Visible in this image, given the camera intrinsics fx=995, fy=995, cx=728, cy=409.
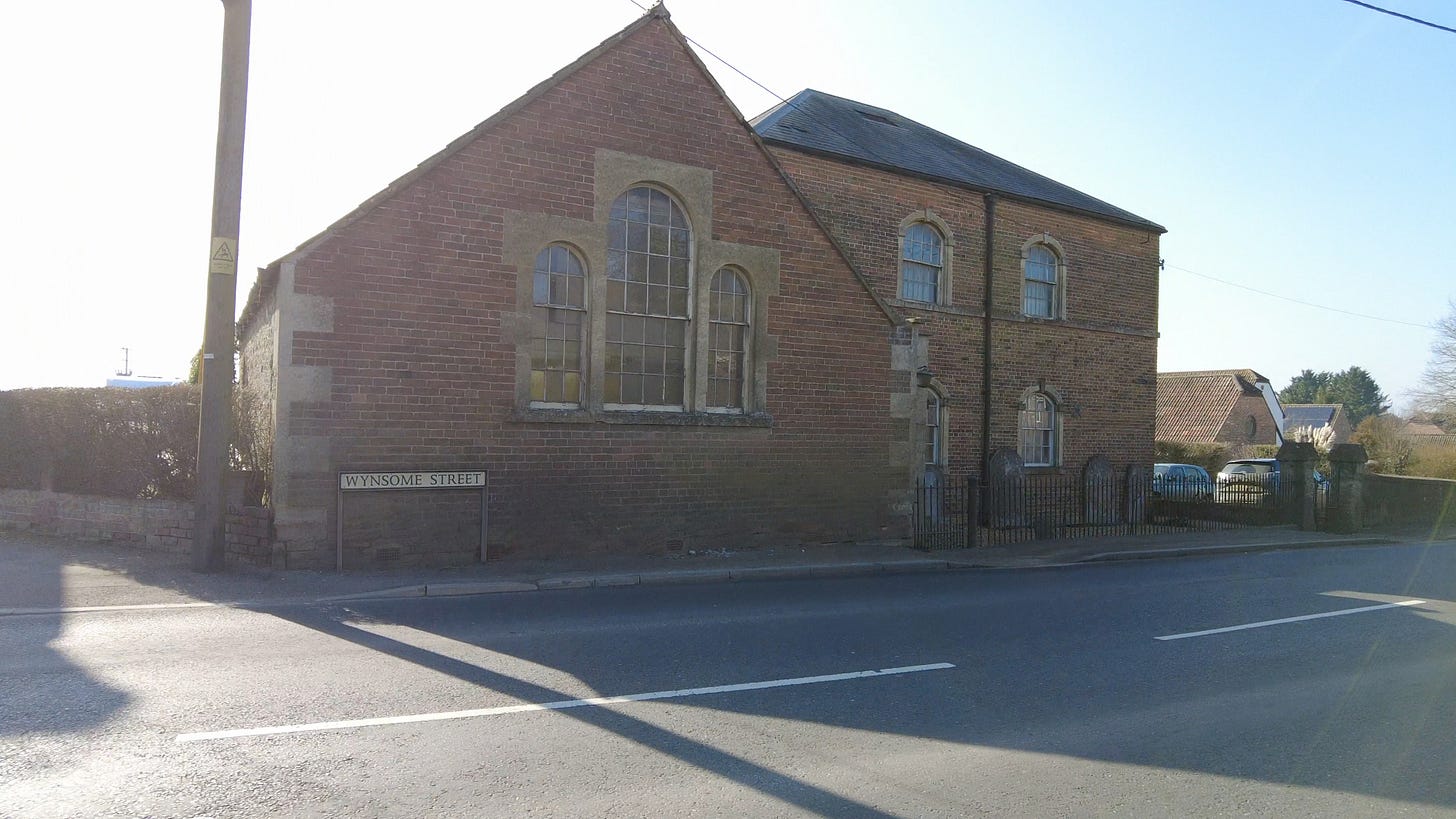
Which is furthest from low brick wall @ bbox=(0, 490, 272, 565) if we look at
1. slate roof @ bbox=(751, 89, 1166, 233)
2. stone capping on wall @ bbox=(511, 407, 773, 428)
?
slate roof @ bbox=(751, 89, 1166, 233)

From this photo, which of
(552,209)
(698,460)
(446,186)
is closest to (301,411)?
(446,186)

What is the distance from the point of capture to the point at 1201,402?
44.7 metres

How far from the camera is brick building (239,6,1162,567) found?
36.2 ft

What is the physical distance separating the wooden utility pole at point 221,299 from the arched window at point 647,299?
441 cm

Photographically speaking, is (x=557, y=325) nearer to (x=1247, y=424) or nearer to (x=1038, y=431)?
(x=1038, y=431)

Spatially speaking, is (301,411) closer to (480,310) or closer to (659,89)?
(480,310)

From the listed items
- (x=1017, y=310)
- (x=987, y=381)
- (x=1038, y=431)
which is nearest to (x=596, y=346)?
(x=987, y=381)

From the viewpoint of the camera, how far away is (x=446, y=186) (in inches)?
459

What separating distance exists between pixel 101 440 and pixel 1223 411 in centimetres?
4196

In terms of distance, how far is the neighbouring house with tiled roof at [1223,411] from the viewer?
42.4 m

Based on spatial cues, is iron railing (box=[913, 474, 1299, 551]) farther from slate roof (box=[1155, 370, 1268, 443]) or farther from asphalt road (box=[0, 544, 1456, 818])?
slate roof (box=[1155, 370, 1268, 443])

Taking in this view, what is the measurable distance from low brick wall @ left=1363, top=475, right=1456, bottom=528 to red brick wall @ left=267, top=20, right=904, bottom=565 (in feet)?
49.9

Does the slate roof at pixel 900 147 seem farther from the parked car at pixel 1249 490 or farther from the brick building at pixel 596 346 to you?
the parked car at pixel 1249 490

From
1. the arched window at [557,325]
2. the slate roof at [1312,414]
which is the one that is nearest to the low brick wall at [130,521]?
the arched window at [557,325]
